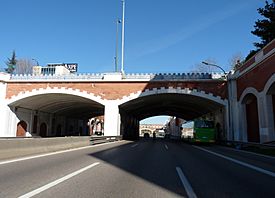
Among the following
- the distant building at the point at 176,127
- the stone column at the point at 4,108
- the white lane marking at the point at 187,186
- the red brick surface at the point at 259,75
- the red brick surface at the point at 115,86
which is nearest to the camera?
the white lane marking at the point at 187,186

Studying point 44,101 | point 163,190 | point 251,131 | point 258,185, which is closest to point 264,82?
point 251,131

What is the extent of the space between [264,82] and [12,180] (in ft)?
68.4

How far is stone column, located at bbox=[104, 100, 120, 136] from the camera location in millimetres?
32781

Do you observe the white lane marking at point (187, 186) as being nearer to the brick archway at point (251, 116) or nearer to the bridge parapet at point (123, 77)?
the brick archway at point (251, 116)

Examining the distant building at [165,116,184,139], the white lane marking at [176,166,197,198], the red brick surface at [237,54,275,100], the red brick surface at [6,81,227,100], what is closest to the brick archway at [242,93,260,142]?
the red brick surface at [237,54,275,100]

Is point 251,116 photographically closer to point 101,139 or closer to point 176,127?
point 101,139

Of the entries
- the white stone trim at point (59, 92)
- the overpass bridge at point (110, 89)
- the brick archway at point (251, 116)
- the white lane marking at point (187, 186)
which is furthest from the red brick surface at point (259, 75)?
the white lane marking at point (187, 186)

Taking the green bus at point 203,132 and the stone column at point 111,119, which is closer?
the green bus at point 203,132

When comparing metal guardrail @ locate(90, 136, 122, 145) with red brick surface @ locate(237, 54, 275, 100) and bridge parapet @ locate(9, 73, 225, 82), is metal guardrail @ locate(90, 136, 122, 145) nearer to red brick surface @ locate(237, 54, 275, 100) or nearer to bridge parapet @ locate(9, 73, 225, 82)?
bridge parapet @ locate(9, 73, 225, 82)

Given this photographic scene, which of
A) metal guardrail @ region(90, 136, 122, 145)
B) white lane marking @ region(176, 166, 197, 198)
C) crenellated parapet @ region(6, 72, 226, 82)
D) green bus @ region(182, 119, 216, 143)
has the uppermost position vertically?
crenellated parapet @ region(6, 72, 226, 82)

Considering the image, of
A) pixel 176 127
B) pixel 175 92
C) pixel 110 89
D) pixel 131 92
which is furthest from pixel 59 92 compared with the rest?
pixel 176 127

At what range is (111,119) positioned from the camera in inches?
1299

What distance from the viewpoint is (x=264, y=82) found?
22.5 metres

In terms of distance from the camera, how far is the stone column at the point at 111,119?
108 feet
